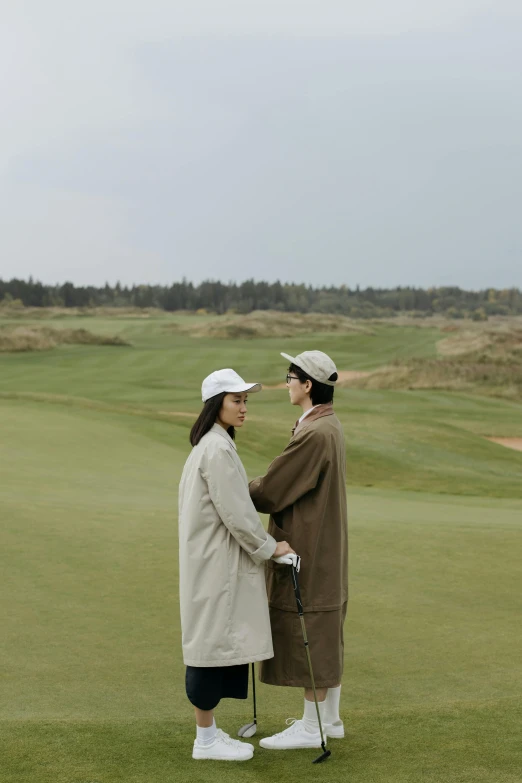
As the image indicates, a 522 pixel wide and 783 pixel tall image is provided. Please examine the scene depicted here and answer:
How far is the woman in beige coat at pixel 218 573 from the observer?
4.32m

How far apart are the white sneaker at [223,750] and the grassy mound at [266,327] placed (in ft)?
150

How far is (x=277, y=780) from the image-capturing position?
416cm

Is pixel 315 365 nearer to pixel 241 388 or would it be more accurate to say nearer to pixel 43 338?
pixel 241 388

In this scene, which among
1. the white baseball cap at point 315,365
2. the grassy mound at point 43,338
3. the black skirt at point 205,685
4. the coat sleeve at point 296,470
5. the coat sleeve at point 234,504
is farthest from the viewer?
the grassy mound at point 43,338

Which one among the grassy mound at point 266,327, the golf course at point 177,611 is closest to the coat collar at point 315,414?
the golf course at point 177,611

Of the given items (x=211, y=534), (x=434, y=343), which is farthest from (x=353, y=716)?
(x=434, y=343)

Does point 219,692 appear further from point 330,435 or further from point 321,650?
point 330,435

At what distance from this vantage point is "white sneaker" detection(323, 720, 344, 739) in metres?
4.71

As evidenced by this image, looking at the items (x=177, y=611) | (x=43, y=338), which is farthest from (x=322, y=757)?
(x=43, y=338)

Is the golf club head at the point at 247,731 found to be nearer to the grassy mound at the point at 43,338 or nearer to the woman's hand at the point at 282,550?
the woman's hand at the point at 282,550

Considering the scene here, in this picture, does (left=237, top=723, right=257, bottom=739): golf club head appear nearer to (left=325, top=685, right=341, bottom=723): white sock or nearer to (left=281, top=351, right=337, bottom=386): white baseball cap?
(left=325, top=685, right=341, bottom=723): white sock

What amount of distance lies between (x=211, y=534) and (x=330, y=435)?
737 mm

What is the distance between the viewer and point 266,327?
5334 cm

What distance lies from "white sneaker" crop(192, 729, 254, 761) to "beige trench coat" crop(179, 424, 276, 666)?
0.41 m
